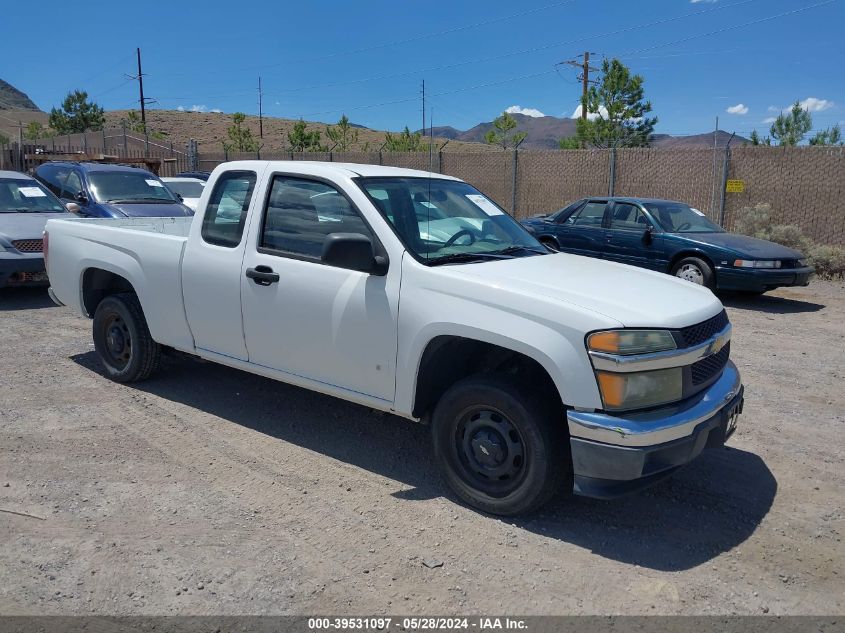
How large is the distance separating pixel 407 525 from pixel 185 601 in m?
1.18

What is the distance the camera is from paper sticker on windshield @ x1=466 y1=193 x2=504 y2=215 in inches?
195

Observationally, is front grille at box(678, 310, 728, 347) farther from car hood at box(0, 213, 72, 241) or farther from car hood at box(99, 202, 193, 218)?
car hood at box(99, 202, 193, 218)

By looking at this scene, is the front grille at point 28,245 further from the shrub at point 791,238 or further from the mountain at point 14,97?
the mountain at point 14,97

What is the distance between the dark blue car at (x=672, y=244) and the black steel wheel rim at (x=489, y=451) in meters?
7.46

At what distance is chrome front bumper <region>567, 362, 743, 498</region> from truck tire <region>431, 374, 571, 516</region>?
0.61ft

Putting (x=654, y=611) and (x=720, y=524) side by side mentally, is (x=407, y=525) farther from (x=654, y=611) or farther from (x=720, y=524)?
(x=720, y=524)

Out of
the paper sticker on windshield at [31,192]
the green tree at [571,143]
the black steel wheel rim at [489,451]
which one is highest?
the green tree at [571,143]

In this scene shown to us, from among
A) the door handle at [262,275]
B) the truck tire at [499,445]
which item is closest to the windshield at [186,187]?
the door handle at [262,275]

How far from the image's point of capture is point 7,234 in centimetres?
911

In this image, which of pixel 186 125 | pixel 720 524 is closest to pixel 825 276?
pixel 720 524

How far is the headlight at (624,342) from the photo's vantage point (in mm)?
3361

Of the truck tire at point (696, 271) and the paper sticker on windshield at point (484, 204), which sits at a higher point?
the paper sticker on windshield at point (484, 204)

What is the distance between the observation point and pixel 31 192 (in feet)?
34.7

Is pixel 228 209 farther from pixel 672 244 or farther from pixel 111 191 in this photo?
pixel 111 191
